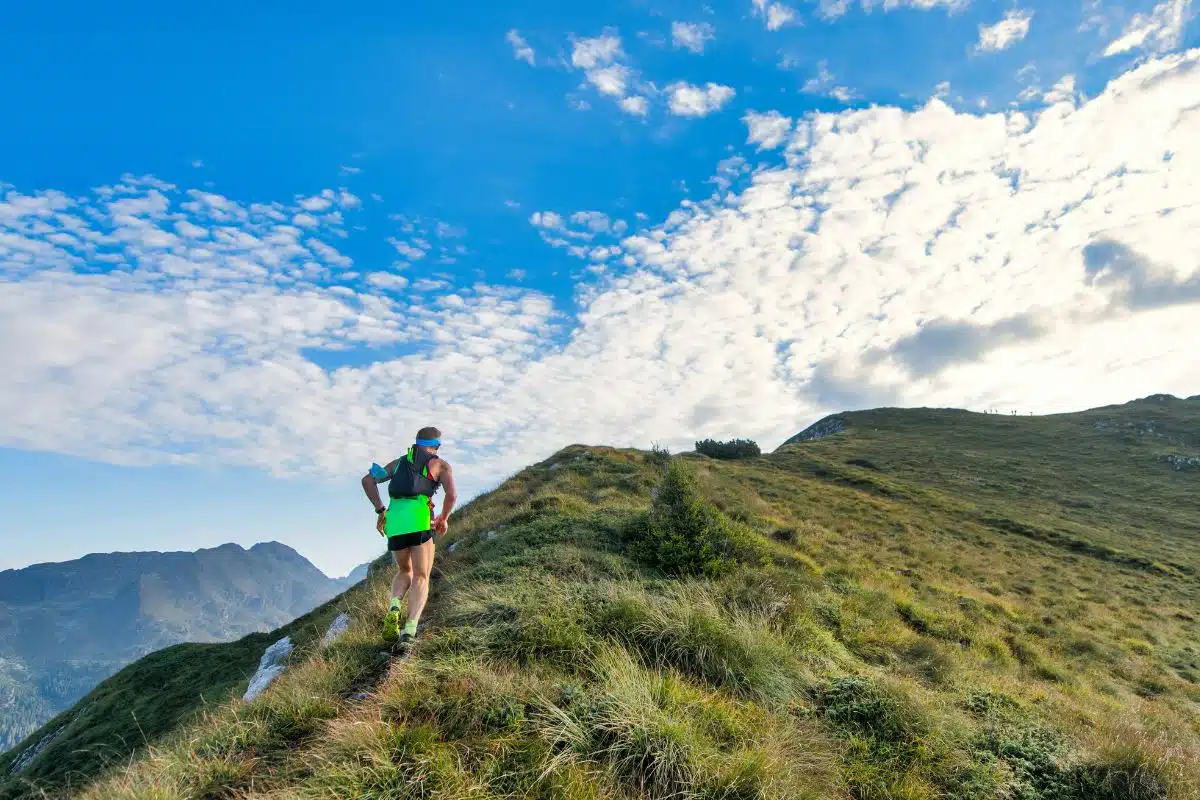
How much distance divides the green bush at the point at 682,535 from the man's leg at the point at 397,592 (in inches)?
185

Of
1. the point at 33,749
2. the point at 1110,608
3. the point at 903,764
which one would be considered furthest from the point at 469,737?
the point at 33,749

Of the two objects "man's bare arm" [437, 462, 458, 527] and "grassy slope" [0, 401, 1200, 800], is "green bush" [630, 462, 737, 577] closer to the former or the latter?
"grassy slope" [0, 401, 1200, 800]

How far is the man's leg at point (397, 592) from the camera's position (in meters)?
6.58

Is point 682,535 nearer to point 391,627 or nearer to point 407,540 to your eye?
point 407,540

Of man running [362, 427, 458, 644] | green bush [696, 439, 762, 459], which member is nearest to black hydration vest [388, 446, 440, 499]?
man running [362, 427, 458, 644]

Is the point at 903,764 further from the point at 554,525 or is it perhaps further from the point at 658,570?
the point at 554,525

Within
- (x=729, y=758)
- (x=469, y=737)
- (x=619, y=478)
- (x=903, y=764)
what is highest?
(x=619, y=478)

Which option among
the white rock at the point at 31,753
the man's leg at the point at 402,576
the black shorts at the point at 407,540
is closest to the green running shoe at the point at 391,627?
the man's leg at the point at 402,576

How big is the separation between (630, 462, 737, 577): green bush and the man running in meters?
4.61

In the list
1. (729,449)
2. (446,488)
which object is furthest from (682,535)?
(729,449)

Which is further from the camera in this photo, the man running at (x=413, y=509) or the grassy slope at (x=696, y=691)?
the man running at (x=413, y=509)

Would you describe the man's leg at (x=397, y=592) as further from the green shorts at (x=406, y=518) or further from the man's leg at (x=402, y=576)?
the green shorts at (x=406, y=518)

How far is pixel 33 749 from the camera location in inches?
861

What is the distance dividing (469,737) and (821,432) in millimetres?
85200
